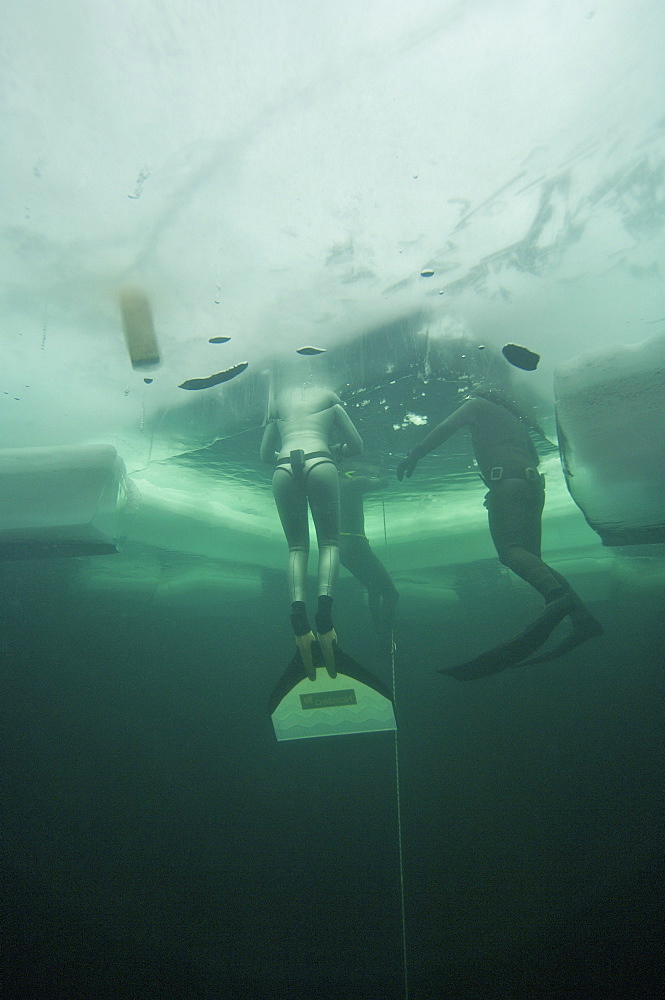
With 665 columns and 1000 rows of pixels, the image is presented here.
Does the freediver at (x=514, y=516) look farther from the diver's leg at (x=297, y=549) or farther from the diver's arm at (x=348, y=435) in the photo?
the diver's leg at (x=297, y=549)

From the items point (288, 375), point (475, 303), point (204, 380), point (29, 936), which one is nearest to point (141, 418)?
point (204, 380)

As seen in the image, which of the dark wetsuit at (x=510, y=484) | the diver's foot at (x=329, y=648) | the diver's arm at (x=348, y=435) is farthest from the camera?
the diver's arm at (x=348, y=435)

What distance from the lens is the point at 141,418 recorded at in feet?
19.3

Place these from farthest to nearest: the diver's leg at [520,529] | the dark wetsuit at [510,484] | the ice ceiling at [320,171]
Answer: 1. the dark wetsuit at [510,484]
2. the diver's leg at [520,529]
3. the ice ceiling at [320,171]

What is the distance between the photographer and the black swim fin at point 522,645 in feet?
11.8

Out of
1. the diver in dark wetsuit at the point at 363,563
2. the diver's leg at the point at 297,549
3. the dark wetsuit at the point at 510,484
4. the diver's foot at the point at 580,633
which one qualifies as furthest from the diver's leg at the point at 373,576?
the diver's foot at the point at 580,633

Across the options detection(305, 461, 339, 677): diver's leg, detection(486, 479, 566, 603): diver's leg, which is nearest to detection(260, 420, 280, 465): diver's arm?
detection(305, 461, 339, 677): diver's leg

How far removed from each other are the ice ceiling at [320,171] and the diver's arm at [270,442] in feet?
3.07

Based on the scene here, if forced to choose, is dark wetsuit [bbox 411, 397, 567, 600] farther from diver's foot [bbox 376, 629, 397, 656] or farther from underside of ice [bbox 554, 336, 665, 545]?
diver's foot [bbox 376, 629, 397, 656]

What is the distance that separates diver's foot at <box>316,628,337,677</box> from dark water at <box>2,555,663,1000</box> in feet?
13.5

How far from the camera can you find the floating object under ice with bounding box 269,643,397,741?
3.84 meters

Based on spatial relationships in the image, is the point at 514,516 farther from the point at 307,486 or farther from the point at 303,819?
the point at 303,819

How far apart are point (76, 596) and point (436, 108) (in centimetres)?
989

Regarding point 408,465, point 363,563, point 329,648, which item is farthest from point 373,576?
point 329,648
